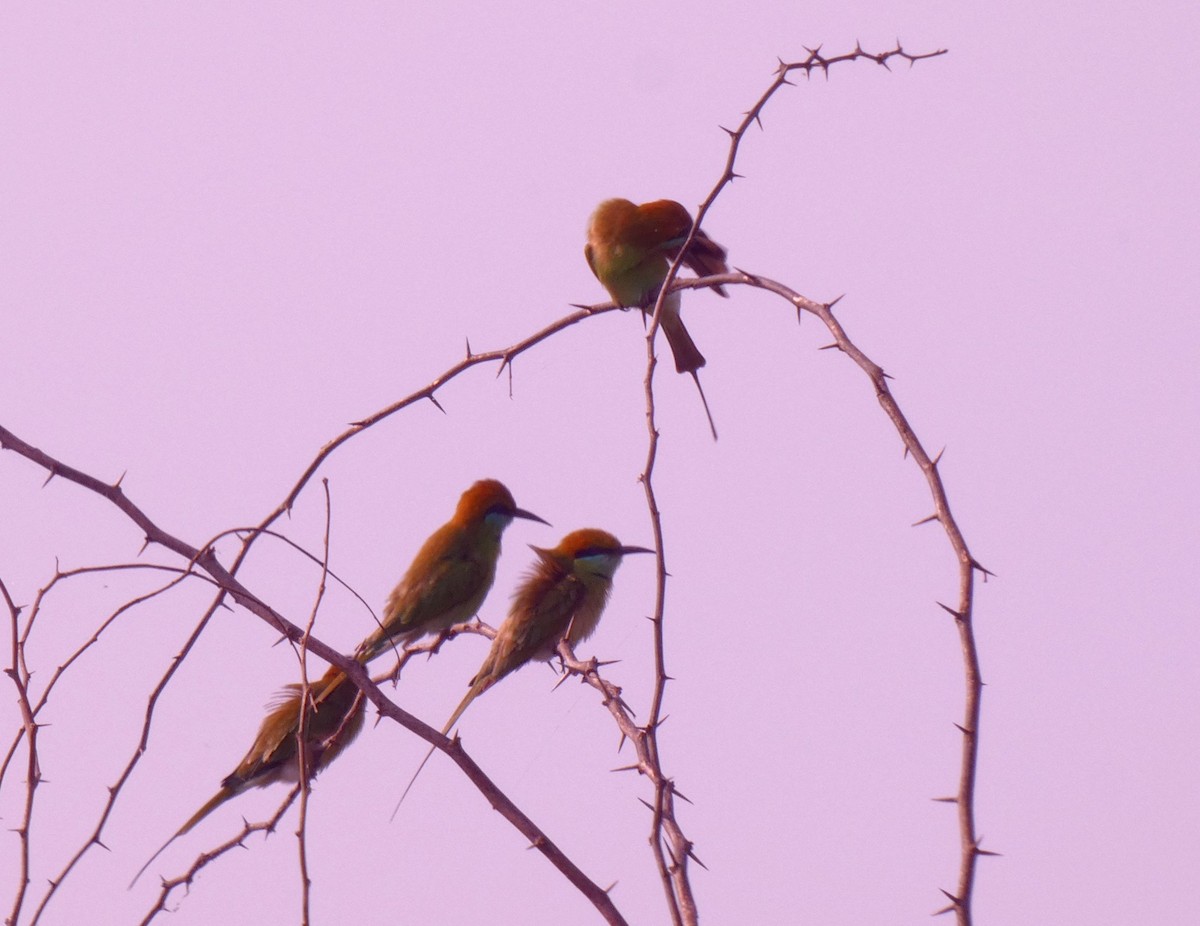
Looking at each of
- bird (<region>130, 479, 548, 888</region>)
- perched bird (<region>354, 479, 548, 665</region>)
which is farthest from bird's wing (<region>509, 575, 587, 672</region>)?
perched bird (<region>354, 479, 548, 665</region>)

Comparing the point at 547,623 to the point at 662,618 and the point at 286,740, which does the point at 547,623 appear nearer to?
the point at 286,740

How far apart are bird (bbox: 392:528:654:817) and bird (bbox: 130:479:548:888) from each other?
0.42 m

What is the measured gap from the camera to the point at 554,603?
493cm

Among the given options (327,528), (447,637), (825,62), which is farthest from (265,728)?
(825,62)

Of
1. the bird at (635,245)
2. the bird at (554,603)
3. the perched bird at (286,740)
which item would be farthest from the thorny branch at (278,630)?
the bird at (635,245)

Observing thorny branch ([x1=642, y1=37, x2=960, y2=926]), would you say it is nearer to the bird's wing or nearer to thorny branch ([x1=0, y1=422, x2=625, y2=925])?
thorny branch ([x1=0, y1=422, x2=625, y2=925])

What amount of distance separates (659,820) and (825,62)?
1270 millimetres

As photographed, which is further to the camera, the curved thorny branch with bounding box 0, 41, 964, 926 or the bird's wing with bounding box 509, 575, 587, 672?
the bird's wing with bounding box 509, 575, 587, 672

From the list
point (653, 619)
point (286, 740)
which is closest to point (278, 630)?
point (653, 619)

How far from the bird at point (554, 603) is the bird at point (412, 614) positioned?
417 millimetres

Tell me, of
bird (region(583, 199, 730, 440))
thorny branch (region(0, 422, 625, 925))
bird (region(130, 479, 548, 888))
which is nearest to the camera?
thorny branch (region(0, 422, 625, 925))

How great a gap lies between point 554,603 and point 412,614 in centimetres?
75

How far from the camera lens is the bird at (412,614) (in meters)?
5.10

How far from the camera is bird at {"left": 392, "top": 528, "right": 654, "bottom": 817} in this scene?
471 centimetres
